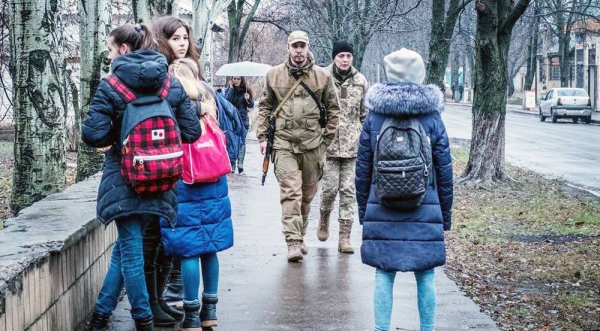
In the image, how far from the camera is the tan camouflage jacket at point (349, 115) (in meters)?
9.00

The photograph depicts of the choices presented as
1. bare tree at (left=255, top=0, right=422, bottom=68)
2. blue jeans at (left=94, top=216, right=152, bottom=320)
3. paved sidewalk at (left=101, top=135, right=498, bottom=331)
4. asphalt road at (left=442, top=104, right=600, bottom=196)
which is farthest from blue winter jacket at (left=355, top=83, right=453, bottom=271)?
bare tree at (left=255, top=0, right=422, bottom=68)

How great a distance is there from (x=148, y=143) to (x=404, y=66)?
1581mm

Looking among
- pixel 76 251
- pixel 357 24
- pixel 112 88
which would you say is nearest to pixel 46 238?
pixel 76 251

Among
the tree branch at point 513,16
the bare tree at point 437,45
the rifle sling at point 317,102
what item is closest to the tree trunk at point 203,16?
the bare tree at point 437,45

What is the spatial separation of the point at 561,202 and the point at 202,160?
9522 millimetres

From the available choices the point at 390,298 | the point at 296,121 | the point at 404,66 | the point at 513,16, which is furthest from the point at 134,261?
the point at 513,16

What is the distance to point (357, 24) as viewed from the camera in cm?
2997

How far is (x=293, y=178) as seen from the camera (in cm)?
838

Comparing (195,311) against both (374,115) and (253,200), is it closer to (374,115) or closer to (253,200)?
(374,115)

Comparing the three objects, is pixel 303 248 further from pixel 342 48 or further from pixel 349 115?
pixel 342 48

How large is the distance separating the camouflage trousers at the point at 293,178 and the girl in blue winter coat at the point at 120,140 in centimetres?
305

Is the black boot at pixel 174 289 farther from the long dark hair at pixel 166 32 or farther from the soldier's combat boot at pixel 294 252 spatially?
the long dark hair at pixel 166 32

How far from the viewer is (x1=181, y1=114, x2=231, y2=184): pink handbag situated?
5.48 m

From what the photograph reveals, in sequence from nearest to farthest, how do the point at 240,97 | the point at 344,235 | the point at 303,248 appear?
the point at 303,248
the point at 344,235
the point at 240,97
